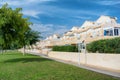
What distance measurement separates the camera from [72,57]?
37094 mm

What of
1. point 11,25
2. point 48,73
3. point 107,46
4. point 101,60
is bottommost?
point 48,73

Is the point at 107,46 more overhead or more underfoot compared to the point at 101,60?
more overhead

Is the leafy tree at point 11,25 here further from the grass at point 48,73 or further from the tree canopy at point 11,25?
the grass at point 48,73

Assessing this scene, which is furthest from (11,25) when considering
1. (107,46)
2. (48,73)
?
(48,73)

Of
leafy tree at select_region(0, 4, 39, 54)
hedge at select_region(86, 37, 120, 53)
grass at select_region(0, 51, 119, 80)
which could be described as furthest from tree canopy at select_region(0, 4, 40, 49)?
hedge at select_region(86, 37, 120, 53)

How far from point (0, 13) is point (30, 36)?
130ft

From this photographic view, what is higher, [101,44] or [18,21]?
[18,21]

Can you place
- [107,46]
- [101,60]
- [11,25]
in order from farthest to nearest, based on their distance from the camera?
[11,25] → [107,46] → [101,60]

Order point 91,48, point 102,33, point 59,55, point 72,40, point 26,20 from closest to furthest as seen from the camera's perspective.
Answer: point 91,48, point 26,20, point 59,55, point 102,33, point 72,40

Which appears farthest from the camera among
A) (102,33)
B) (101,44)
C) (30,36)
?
(30,36)

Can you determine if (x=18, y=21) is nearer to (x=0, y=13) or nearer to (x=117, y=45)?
(x=0, y=13)

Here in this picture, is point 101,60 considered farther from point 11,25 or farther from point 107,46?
point 11,25

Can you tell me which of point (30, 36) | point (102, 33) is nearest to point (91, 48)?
point (102, 33)

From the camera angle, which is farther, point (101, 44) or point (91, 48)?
point (91, 48)
